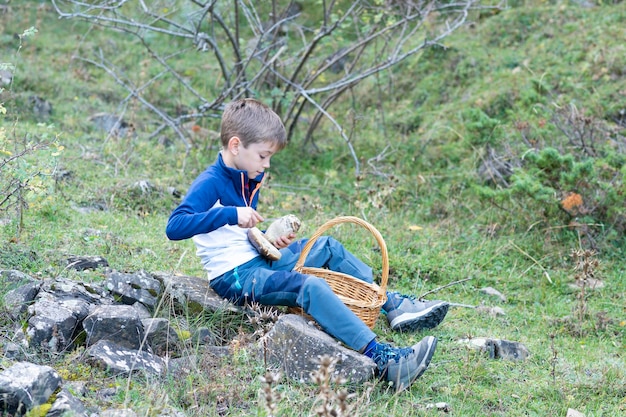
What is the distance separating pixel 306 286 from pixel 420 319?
0.91 meters

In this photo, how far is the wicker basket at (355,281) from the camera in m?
4.22

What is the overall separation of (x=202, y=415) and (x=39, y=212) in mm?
2803

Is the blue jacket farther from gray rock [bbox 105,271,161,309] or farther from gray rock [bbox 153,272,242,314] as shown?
gray rock [bbox 105,271,161,309]

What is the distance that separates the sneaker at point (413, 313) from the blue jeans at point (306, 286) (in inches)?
8.6

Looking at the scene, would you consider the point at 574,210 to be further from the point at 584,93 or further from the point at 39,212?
the point at 39,212

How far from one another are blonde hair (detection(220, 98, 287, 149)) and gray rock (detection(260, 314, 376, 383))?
3.69 ft

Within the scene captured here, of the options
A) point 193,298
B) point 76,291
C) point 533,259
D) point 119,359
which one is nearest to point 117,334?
point 119,359

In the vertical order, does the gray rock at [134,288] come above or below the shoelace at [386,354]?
above

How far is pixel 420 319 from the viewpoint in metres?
4.48

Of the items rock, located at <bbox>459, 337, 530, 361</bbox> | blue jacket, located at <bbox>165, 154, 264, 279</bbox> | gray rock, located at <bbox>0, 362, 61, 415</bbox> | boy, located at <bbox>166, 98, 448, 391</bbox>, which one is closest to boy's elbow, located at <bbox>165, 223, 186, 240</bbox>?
boy, located at <bbox>166, 98, 448, 391</bbox>

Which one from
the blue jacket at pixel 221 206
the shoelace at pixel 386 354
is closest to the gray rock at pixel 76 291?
the blue jacket at pixel 221 206

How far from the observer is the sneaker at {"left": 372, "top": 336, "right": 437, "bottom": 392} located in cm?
358

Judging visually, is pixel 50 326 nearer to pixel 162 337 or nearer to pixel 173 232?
pixel 162 337

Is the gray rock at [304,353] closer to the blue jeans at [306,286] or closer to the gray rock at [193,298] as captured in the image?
the blue jeans at [306,286]
